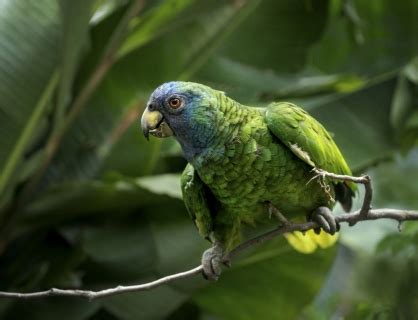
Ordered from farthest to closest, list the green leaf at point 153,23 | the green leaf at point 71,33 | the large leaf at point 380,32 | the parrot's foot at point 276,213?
1. the large leaf at point 380,32
2. the green leaf at point 153,23
3. the green leaf at point 71,33
4. the parrot's foot at point 276,213

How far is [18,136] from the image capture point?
4.91ft

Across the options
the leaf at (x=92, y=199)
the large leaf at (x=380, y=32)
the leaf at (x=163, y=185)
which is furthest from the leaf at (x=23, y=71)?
the large leaf at (x=380, y=32)

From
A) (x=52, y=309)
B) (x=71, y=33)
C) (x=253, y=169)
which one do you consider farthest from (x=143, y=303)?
(x=253, y=169)

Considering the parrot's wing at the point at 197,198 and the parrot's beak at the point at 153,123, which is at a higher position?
the parrot's beak at the point at 153,123

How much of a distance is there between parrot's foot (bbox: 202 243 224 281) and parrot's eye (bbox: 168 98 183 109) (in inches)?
9.8

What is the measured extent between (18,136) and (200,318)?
66cm

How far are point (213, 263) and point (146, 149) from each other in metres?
0.67

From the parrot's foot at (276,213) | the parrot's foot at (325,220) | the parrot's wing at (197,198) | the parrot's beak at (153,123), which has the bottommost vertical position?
the parrot's foot at (325,220)

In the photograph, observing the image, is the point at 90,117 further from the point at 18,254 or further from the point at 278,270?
the point at 278,270

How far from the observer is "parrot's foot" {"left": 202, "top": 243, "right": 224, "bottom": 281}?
1.04 m

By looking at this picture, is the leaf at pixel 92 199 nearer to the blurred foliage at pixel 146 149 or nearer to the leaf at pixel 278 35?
the blurred foliage at pixel 146 149

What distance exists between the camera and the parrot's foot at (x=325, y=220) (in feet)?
3.23

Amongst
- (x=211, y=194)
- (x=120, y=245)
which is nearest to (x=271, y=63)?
(x=120, y=245)

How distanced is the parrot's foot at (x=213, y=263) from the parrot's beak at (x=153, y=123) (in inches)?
8.7
